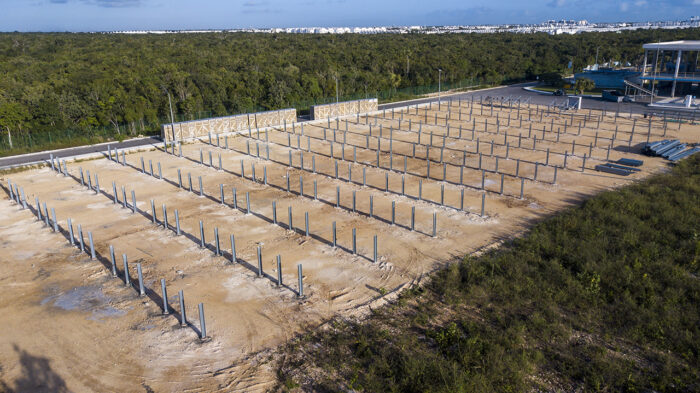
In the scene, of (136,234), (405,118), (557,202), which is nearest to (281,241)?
(136,234)

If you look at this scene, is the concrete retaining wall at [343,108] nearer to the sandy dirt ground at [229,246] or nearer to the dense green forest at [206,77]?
the dense green forest at [206,77]

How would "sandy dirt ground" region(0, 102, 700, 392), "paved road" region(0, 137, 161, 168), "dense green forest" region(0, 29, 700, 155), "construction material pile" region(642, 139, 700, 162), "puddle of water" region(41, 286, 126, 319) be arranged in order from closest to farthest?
"sandy dirt ground" region(0, 102, 700, 392) < "puddle of water" region(41, 286, 126, 319) < "construction material pile" region(642, 139, 700, 162) < "paved road" region(0, 137, 161, 168) < "dense green forest" region(0, 29, 700, 155)

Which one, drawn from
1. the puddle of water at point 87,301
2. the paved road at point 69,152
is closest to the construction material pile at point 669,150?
the puddle of water at point 87,301

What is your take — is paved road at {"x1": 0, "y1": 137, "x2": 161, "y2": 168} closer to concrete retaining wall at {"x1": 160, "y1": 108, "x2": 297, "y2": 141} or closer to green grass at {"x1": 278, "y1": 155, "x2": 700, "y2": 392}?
concrete retaining wall at {"x1": 160, "y1": 108, "x2": 297, "y2": 141}

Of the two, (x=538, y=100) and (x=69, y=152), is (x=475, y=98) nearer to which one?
(x=538, y=100)

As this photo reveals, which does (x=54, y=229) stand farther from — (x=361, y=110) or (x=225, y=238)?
(x=361, y=110)

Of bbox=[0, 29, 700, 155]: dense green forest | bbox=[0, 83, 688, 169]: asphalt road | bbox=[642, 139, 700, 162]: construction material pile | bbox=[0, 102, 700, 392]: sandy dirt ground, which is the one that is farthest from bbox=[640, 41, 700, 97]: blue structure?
bbox=[642, 139, 700, 162]: construction material pile
